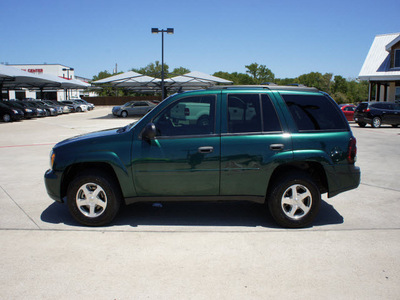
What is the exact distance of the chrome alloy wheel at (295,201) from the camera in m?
4.94

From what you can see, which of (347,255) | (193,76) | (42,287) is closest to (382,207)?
(347,255)

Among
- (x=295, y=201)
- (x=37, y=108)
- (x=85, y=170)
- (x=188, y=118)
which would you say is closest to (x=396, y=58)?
(x=295, y=201)

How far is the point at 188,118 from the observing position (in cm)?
507

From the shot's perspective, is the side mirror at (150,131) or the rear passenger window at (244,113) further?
the rear passenger window at (244,113)

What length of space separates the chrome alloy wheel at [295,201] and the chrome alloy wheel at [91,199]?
234cm

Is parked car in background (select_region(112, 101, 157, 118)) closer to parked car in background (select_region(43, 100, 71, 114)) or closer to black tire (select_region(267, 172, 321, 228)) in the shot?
parked car in background (select_region(43, 100, 71, 114))

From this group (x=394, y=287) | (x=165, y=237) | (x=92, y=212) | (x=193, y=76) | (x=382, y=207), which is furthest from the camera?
(x=193, y=76)

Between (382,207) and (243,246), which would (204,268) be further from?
(382,207)

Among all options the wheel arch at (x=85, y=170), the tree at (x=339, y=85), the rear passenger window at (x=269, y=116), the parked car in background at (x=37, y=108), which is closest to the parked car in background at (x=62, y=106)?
the parked car in background at (x=37, y=108)

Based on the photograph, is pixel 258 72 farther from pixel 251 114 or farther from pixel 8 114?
pixel 251 114

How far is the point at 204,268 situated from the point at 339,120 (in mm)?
2738

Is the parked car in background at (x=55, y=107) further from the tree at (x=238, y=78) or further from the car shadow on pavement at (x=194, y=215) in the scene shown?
the tree at (x=238, y=78)

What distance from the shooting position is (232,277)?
366 centimetres

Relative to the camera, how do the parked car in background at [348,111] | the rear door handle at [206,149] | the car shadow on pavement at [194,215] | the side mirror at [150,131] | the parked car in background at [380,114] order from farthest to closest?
the parked car in background at [348,111], the parked car in background at [380,114], the car shadow on pavement at [194,215], the rear door handle at [206,149], the side mirror at [150,131]
